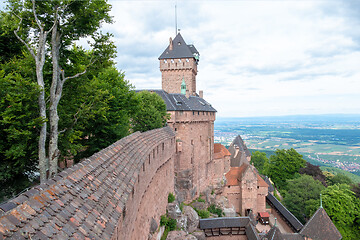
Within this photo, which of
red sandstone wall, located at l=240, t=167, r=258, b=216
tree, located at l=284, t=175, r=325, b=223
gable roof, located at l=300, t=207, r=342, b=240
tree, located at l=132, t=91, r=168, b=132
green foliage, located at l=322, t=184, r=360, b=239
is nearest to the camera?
tree, located at l=132, t=91, r=168, b=132

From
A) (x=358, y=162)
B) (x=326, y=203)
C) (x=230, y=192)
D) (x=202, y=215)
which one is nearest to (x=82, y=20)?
(x=202, y=215)

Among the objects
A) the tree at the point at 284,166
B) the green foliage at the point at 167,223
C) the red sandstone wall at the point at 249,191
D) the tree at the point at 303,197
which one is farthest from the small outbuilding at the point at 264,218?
the green foliage at the point at 167,223

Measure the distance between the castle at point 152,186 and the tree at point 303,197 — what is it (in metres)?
2.28

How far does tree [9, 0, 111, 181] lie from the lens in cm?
930

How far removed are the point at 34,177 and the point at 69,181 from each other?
10.4 meters

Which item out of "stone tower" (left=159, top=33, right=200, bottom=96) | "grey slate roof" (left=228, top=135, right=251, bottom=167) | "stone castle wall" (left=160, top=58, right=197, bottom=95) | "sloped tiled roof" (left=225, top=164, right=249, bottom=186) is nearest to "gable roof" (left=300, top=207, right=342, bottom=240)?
"sloped tiled roof" (left=225, top=164, right=249, bottom=186)

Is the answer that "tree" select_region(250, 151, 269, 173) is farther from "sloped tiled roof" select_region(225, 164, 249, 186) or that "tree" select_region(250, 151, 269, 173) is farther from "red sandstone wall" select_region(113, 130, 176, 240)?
"red sandstone wall" select_region(113, 130, 176, 240)

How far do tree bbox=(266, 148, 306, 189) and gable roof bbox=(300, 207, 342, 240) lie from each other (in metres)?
21.6

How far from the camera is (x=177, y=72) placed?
32875mm

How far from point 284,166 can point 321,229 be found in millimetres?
23539

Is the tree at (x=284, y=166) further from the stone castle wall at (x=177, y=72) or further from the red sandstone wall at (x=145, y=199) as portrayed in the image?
the red sandstone wall at (x=145, y=199)

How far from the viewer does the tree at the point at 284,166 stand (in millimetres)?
46562

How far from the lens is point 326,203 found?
1174 inches

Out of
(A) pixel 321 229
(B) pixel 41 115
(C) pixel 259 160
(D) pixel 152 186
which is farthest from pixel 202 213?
(C) pixel 259 160
